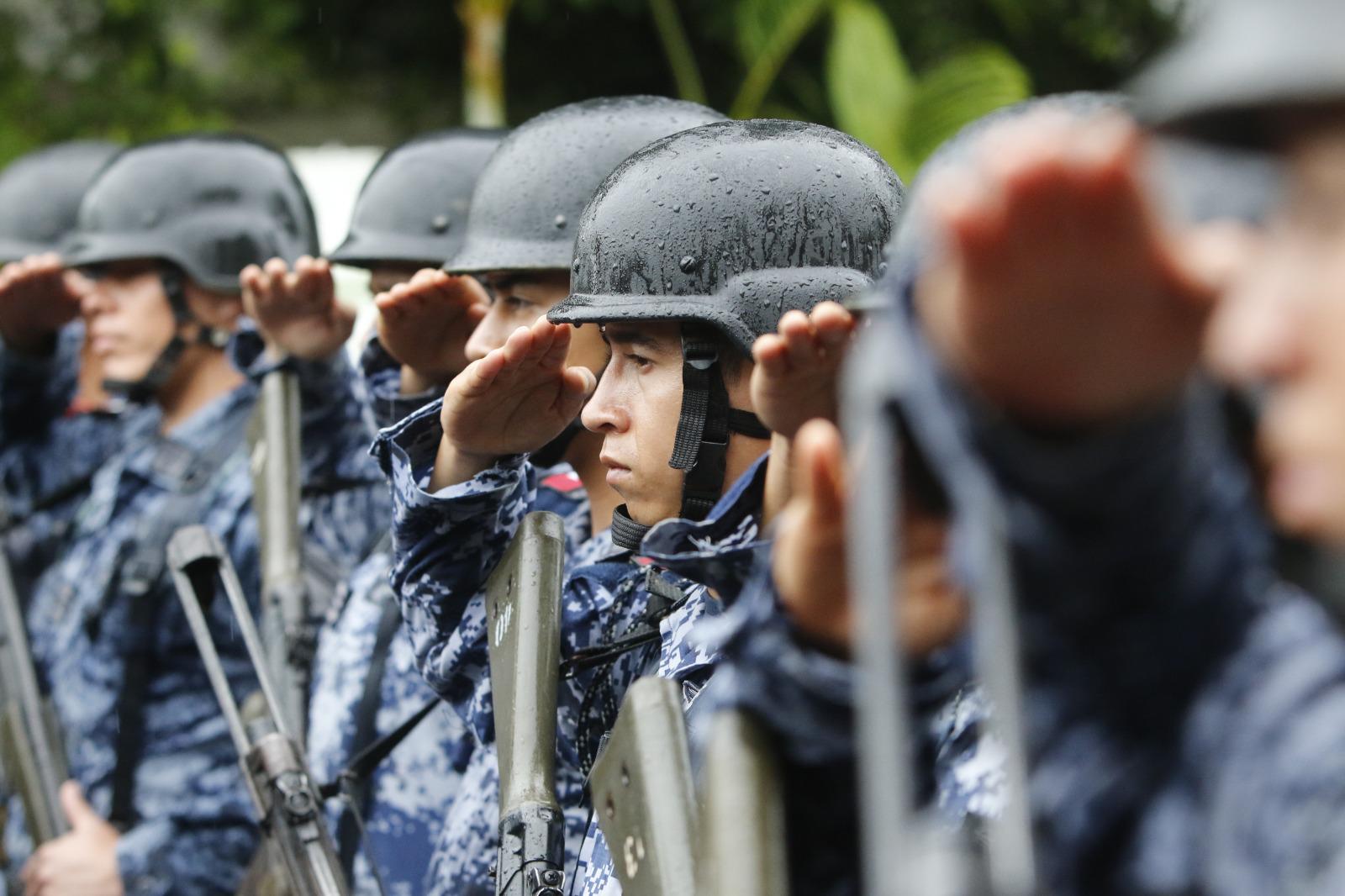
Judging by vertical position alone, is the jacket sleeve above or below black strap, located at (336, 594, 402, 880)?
above

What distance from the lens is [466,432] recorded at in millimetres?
2754

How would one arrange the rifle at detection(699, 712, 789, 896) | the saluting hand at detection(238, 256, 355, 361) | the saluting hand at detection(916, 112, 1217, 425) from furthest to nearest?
the saluting hand at detection(238, 256, 355, 361), the rifle at detection(699, 712, 789, 896), the saluting hand at detection(916, 112, 1217, 425)

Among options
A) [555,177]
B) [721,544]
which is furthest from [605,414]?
[555,177]

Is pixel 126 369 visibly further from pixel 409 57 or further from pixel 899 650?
pixel 409 57

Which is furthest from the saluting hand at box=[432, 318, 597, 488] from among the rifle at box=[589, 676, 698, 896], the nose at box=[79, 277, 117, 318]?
the nose at box=[79, 277, 117, 318]

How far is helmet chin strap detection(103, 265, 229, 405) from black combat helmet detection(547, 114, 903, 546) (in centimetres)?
246

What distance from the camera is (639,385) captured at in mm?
2719

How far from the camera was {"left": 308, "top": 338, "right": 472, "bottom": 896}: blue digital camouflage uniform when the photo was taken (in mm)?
3551

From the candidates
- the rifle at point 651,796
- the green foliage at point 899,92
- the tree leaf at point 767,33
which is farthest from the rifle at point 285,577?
the tree leaf at point 767,33

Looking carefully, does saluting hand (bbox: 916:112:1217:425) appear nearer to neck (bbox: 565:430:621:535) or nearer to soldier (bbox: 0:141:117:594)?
neck (bbox: 565:430:621:535)

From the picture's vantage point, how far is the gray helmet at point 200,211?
5293 millimetres

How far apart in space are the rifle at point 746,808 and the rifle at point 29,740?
3256 mm

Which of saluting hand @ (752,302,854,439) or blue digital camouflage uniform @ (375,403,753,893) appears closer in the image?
saluting hand @ (752,302,854,439)

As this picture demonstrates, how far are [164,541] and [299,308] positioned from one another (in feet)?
2.29
